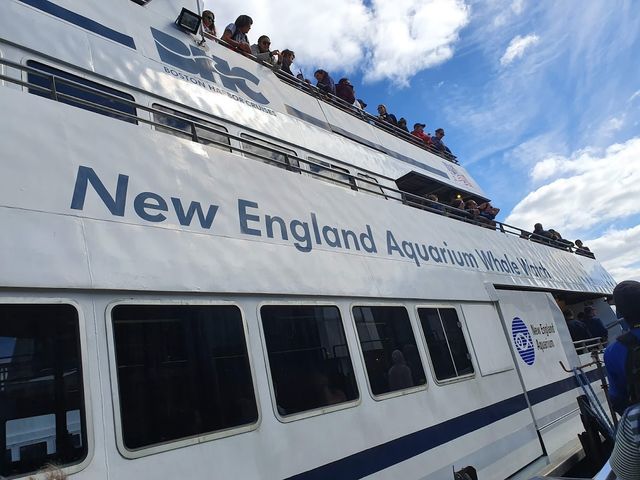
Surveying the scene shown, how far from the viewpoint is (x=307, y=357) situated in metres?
3.18

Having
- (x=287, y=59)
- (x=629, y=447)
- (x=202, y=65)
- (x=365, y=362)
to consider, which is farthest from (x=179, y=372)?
(x=287, y=59)

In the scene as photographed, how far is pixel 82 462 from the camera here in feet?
6.61

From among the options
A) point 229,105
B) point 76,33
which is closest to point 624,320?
point 229,105

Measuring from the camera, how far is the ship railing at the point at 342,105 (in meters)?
5.94

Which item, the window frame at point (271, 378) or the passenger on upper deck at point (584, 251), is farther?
the passenger on upper deck at point (584, 251)

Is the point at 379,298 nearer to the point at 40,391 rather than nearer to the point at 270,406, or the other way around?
the point at 270,406

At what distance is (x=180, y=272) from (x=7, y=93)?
A: 1343mm

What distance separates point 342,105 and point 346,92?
30.3 inches

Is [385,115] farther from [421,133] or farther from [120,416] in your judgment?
[120,416]

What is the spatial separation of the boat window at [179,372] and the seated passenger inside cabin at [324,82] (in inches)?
229

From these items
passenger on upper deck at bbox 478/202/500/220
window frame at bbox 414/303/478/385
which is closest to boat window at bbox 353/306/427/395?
window frame at bbox 414/303/478/385

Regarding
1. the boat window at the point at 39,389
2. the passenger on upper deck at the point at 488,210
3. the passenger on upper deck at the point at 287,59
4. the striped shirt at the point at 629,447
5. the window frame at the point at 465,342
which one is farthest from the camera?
the passenger on upper deck at the point at 488,210

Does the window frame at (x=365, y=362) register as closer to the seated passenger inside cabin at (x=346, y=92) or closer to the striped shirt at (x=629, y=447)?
the striped shirt at (x=629, y=447)

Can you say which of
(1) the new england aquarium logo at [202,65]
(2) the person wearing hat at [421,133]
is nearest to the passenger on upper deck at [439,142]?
(2) the person wearing hat at [421,133]
